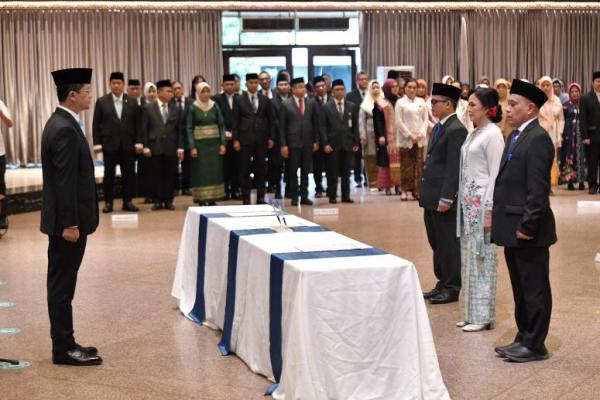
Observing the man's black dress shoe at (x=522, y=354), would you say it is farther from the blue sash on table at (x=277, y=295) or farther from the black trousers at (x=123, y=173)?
the black trousers at (x=123, y=173)

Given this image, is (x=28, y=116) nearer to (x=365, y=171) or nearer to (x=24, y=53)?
(x=24, y=53)

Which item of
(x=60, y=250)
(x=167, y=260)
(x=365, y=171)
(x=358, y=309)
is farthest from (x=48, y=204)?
(x=365, y=171)

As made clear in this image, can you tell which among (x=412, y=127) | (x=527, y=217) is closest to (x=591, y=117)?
(x=412, y=127)

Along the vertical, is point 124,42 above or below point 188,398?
above

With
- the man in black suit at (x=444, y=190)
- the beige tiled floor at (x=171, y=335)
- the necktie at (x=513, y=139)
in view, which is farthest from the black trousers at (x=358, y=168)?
the necktie at (x=513, y=139)

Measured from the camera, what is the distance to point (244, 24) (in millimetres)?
17500

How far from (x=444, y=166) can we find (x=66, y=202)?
258 cm

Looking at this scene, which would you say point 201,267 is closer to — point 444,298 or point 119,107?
point 444,298

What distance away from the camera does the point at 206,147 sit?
11.5 m

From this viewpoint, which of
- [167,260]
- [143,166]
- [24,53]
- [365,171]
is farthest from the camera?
[24,53]

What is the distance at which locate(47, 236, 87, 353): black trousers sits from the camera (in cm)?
507

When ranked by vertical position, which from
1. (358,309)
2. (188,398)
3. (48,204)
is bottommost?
(188,398)

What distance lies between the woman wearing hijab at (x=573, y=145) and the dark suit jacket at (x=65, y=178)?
31.8ft

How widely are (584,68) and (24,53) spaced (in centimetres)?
988
